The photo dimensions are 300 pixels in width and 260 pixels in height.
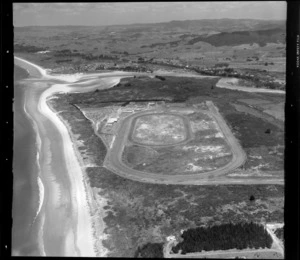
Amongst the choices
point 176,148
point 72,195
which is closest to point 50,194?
point 72,195

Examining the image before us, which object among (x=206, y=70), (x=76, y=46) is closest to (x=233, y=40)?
(x=206, y=70)

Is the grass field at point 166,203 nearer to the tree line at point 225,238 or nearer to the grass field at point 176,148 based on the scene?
the grass field at point 176,148

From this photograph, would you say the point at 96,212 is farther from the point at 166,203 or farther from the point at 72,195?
the point at 166,203

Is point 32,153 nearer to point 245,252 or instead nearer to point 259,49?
point 245,252

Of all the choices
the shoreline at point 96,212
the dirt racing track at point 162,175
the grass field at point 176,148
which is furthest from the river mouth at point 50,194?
the grass field at point 176,148

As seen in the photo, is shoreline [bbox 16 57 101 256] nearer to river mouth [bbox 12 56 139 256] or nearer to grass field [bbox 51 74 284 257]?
river mouth [bbox 12 56 139 256]

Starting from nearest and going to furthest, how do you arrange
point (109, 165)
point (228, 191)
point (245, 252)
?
point (245, 252) < point (228, 191) < point (109, 165)
